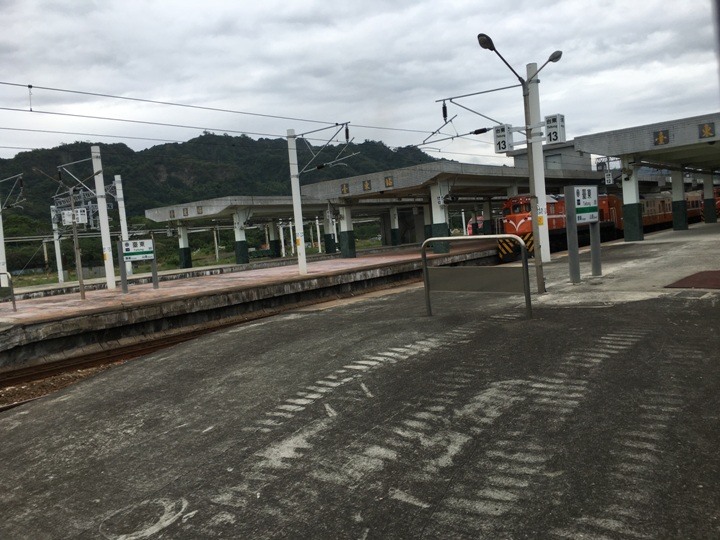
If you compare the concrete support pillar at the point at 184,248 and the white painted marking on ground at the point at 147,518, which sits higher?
the concrete support pillar at the point at 184,248

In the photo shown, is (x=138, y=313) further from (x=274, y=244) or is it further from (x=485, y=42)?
(x=274, y=244)

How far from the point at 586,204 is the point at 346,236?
2229cm

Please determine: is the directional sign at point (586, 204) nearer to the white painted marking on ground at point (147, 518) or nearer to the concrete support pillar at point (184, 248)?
the white painted marking on ground at point (147, 518)

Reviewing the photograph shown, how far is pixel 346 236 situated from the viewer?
117 feet

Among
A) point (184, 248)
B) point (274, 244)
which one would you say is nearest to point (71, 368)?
point (184, 248)

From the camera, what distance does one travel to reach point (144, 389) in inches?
297

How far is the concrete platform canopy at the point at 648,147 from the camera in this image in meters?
23.0

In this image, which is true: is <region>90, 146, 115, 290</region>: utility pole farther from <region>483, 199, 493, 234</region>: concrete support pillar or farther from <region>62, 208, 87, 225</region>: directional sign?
<region>483, 199, 493, 234</region>: concrete support pillar

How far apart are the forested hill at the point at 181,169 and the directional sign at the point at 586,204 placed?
42503 millimetres

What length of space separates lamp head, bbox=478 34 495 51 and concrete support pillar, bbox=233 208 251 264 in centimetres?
2519

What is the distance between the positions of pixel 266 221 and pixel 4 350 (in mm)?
33504

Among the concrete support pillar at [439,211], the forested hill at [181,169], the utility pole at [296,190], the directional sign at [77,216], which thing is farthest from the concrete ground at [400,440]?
the forested hill at [181,169]

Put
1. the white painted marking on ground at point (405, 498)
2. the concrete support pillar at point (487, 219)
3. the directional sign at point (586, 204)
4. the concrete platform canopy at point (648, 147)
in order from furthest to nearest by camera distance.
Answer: the concrete support pillar at point (487, 219)
the concrete platform canopy at point (648, 147)
the directional sign at point (586, 204)
the white painted marking on ground at point (405, 498)

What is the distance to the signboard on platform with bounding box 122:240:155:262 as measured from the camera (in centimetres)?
1950
